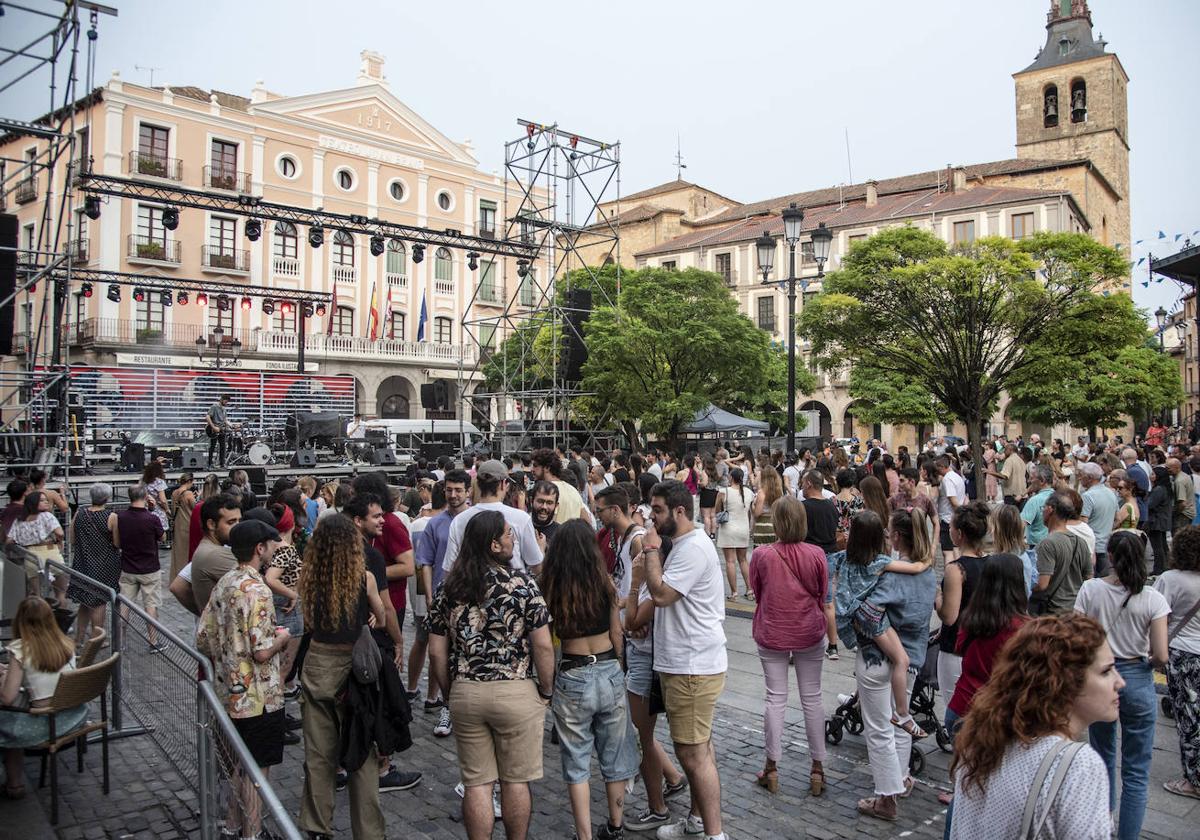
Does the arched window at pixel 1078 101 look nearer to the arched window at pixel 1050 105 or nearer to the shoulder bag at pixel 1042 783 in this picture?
the arched window at pixel 1050 105

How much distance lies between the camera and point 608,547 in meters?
5.79

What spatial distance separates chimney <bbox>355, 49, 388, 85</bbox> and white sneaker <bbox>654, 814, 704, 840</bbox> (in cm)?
4294

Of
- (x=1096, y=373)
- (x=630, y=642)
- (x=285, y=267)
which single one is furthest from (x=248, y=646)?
(x=285, y=267)

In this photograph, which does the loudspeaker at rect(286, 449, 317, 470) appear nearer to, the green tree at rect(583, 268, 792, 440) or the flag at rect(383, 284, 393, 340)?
the green tree at rect(583, 268, 792, 440)

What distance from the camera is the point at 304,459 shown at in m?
21.7

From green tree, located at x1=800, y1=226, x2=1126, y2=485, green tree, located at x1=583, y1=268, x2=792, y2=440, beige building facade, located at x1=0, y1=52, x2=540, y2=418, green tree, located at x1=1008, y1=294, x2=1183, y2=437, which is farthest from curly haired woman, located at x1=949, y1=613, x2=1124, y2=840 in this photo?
beige building facade, located at x1=0, y1=52, x2=540, y2=418

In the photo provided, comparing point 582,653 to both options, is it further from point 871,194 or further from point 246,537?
point 871,194

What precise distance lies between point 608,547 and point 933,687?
2.55m

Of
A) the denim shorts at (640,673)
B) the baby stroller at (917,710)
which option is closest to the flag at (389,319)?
the baby stroller at (917,710)

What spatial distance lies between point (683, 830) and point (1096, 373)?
30428mm

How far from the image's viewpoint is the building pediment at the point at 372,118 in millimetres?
39156

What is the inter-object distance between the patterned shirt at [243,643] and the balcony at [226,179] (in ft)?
122

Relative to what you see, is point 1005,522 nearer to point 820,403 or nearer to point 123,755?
point 123,755

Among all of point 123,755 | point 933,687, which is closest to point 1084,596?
point 933,687
